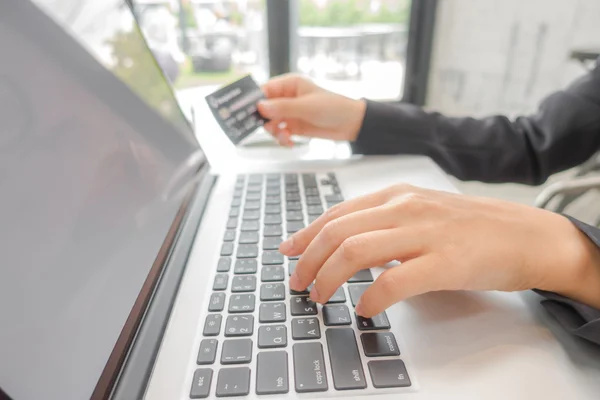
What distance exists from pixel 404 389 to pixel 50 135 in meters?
0.30

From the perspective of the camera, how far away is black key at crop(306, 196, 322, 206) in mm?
477

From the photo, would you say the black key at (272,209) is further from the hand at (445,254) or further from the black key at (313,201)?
the hand at (445,254)

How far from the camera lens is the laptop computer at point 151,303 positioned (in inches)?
9.5

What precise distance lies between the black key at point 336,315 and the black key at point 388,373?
0.04 meters

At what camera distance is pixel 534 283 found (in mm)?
309

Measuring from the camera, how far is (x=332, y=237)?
0.32 meters

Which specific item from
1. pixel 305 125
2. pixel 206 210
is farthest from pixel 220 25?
pixel 206 210

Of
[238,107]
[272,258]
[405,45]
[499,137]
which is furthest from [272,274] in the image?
[405,45]

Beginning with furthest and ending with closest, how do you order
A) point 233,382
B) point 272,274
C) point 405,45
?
point 405,45 → point 272,274 → point 233,382

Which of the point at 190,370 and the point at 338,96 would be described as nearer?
the point at 190,370

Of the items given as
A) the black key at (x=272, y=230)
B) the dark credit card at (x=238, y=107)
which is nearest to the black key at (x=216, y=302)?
the black key at (x=272, y=230)

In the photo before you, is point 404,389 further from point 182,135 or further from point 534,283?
point 182,135

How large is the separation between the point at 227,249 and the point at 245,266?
0.04 m

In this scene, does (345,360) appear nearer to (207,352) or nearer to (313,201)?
(207,352)
